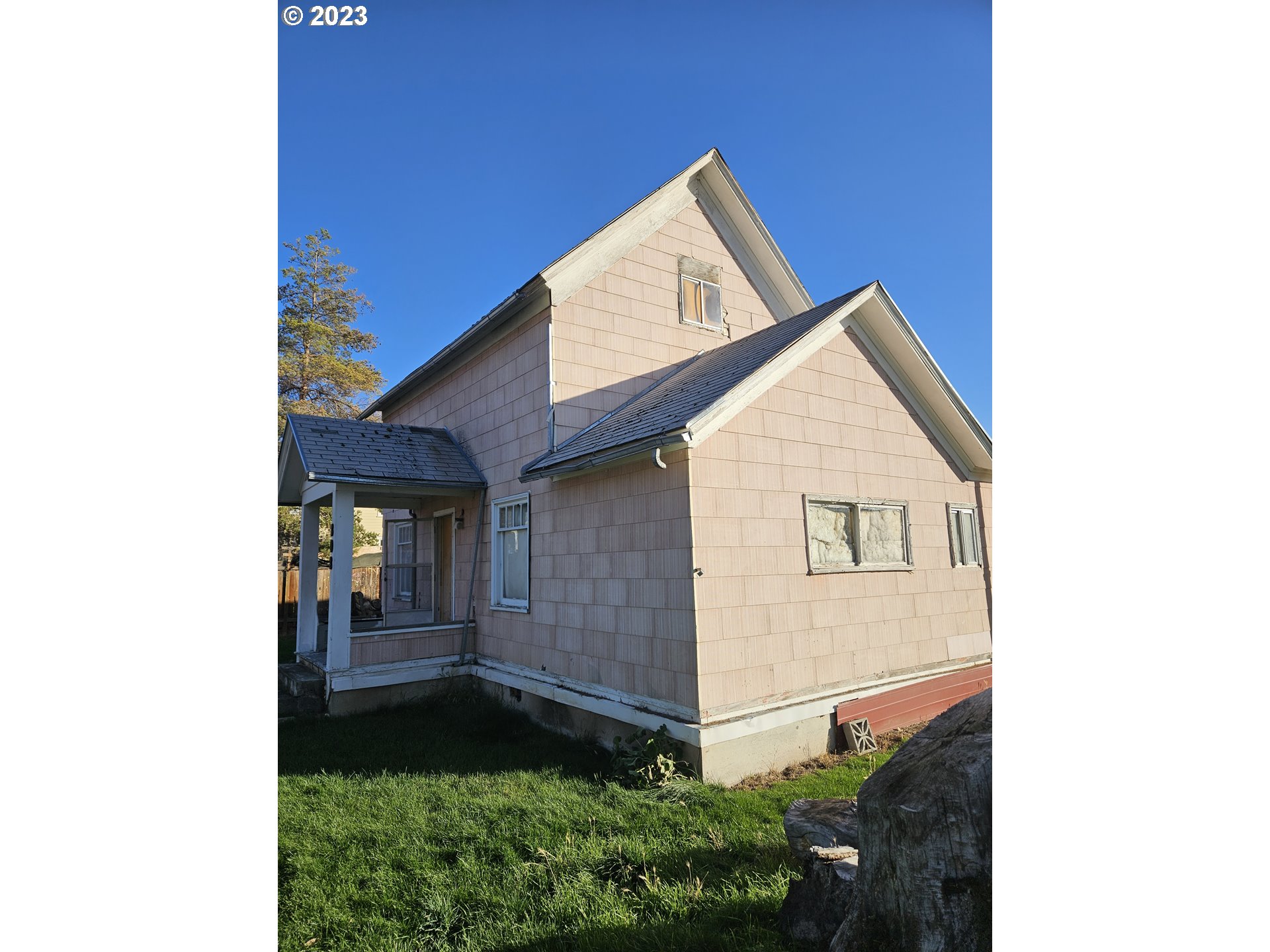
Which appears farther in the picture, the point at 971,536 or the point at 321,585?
the point at 321,585

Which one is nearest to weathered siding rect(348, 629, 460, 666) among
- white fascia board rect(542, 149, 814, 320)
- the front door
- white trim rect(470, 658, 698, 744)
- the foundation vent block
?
white trim rect(470, 658, 698, 744)

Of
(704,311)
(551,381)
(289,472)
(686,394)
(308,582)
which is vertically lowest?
(308,582)

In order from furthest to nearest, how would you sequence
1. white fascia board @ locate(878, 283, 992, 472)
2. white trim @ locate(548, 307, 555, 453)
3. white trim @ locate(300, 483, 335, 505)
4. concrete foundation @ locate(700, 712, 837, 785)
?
1. white trim @ locate(300, 483, 335, 505)
2. white trim @ locate(548, 307, 555, 453)
3. white fascia board @ locate(878, 283, 992, 472)
4. concrete foundation @ locate(700, 712, 837, 785)

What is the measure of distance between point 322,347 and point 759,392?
1356 cm

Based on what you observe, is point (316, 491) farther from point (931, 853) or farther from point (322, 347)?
point (322, 347)

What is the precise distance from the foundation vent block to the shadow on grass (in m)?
1.99

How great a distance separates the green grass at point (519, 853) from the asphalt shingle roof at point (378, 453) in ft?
9.91

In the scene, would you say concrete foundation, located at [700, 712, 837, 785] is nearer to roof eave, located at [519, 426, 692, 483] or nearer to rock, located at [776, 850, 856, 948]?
roof eave, located at [519, 426, 692, 483]

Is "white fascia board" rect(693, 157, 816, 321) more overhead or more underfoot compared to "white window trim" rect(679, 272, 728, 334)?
more overhead

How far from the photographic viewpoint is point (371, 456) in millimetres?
7816

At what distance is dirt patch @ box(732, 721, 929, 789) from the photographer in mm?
4828

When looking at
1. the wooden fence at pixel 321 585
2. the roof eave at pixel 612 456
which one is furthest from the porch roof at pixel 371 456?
the wooden fence at pixel 321 585

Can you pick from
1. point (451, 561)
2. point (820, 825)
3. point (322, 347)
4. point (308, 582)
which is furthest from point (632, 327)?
point (322, 347)

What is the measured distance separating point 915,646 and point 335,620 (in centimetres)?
577
